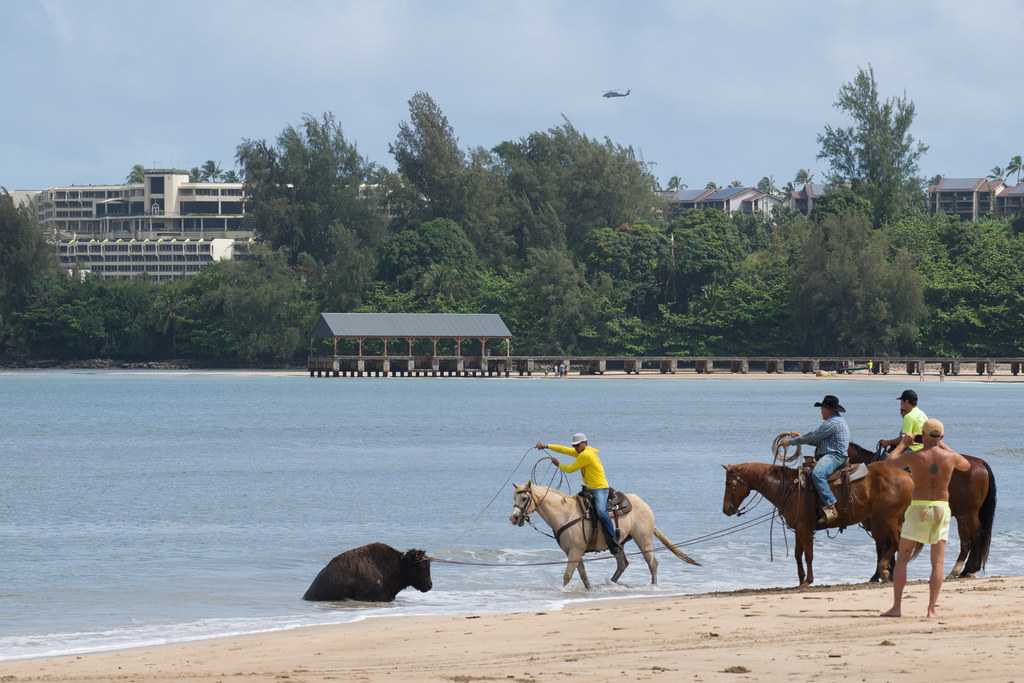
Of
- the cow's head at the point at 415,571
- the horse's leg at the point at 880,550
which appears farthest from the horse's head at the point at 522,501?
the horse's leg at the point at 880,550

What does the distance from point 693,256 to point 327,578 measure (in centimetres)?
Answer: 9767

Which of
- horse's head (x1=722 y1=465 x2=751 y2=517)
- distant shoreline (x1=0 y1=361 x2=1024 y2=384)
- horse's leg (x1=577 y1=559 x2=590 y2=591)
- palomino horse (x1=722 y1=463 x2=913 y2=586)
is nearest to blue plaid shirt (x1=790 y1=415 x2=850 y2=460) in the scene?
palomino horse (x1=722 y1=463 x2=913 y2=586)

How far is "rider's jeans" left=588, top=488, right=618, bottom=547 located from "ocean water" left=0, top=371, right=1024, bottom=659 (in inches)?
31.1

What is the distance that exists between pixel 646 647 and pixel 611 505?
5.52 meters

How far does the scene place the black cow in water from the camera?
19.0 meters

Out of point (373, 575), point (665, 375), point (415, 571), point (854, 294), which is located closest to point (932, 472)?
point (415, 571)

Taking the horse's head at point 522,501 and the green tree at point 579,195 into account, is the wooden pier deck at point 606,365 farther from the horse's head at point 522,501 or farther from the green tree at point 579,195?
the horse's head at point 522,501

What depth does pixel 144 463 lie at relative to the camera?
49.1 m

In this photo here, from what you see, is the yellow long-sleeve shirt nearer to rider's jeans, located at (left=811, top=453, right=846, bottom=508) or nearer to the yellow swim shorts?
rider's jeans, located at (left=811, top=453, right=846, bottom=508)

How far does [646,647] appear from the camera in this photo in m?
13.6

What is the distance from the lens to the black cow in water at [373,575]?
747 inches

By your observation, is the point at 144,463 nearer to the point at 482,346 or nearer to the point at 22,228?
the point at 482,346

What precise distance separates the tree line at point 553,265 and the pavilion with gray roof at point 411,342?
2.63 meters

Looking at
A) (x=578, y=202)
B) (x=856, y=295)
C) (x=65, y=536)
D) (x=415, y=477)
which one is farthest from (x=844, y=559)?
(x=578, y=202)
